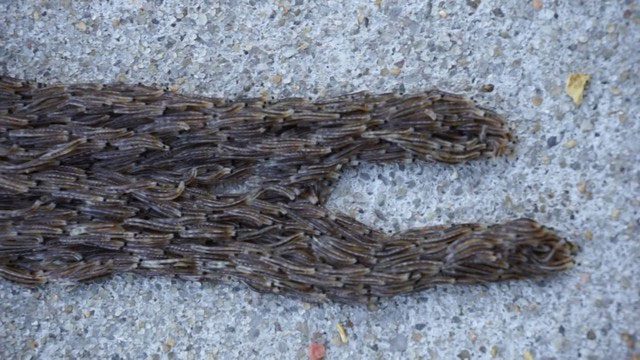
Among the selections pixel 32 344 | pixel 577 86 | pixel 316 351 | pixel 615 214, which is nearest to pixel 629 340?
pixel 615 214

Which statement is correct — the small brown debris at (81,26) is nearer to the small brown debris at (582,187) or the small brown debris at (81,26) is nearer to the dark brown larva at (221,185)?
the dark brown larva at (221,185)

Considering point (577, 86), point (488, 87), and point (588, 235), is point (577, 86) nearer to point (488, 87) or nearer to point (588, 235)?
point (488, 87)

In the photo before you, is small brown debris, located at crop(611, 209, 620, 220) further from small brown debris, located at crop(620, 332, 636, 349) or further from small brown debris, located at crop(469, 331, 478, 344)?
small brown debris, located at crop(469, 331, 478, 344)

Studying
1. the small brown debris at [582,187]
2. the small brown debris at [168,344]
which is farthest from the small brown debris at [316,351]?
the small brown debris at [582,187]

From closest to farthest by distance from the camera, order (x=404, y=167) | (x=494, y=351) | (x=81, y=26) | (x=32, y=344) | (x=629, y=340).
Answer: (x=629, y=340) → (x=494, y=351) → (x=404, y=167) → (x=32, y=344) → (x=81, y=26)

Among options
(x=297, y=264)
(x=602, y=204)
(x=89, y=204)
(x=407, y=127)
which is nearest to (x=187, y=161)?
(x=89, y=204)

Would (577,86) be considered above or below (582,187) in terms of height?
above

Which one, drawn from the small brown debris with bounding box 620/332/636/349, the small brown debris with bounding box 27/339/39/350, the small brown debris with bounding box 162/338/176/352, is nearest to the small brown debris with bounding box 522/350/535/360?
the small brown debris with bounding box 620/332/636/349
